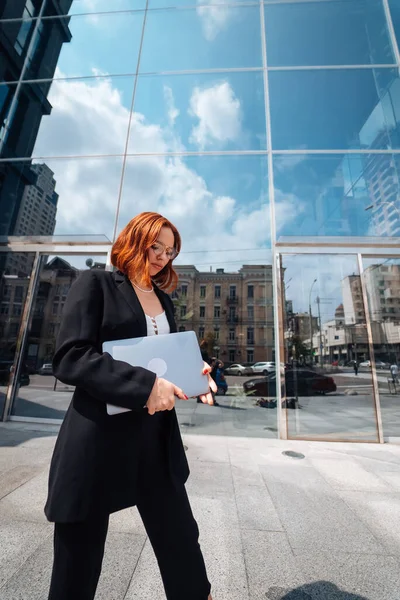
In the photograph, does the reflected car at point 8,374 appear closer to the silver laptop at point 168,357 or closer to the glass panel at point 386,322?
the silver laptop at point 168,357

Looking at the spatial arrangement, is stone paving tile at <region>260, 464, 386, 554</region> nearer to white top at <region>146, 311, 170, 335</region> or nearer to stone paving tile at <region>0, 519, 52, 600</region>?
stone paving tile at <region>0, 519, 52, 600</region>

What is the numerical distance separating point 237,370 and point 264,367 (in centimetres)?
54

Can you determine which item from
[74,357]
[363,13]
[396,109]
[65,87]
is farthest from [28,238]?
[363,13]

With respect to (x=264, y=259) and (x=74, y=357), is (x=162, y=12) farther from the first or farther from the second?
(x=74, y=357)

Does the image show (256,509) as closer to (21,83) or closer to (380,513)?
(380,513)

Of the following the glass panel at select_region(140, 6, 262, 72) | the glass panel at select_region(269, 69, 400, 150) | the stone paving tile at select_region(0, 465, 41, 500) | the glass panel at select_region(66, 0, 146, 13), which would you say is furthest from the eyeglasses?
the glass panel at select_region(66, 0, 146, 13)

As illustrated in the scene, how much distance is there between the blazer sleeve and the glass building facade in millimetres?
4406

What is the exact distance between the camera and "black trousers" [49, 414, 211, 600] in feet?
2.73

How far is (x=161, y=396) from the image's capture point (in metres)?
0.81

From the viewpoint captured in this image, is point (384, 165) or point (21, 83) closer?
point (384, 165)

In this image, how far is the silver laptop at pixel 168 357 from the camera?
855 millimetres

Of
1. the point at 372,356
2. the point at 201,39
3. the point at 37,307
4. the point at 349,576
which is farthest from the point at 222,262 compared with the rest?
the point at 201,39

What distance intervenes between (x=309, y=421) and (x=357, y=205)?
15.2ft

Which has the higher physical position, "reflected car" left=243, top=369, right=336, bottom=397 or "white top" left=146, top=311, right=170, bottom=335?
"white top" left=146, top=311, right=170, bottom=335
